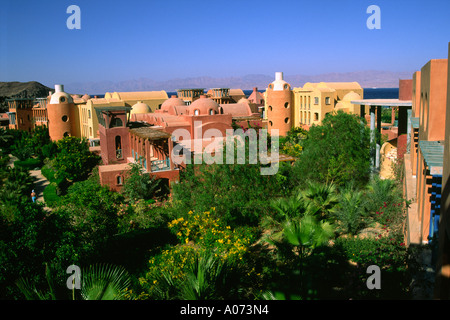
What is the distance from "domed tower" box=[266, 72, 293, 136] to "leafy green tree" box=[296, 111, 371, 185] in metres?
15.4

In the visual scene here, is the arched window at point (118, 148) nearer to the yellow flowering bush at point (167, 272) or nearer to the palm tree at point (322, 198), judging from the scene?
the palm tree at point (322, 198)

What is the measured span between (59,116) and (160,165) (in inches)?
702

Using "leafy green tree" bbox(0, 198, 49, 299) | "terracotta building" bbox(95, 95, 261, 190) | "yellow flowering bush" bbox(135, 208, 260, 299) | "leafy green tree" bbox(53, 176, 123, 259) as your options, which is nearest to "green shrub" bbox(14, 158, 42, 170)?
"terracotta building" bbox(95, 95, 261, 190)

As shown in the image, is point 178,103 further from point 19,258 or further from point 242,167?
point 19,258

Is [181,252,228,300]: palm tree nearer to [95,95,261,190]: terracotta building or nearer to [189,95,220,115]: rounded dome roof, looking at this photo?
[95,95,261,190]: terracotta building

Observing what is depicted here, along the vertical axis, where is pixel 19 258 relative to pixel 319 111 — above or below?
below

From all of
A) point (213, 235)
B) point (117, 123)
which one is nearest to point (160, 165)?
point (117, 123)

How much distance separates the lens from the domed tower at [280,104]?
3541 cm

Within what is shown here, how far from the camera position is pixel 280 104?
117 feet

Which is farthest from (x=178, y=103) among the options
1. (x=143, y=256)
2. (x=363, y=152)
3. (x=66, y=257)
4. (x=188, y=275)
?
(x=188, y=275)

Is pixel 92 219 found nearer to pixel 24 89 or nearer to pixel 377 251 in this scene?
pixel 377 251

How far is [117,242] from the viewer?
14.6m

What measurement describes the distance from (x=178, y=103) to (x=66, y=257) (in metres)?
A: 33.6

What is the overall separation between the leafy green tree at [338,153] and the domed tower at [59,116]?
2689 centimetres
